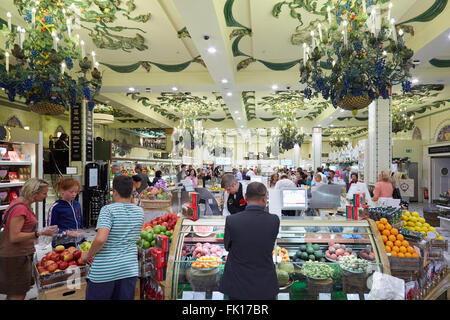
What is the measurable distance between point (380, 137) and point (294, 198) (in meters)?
5.23

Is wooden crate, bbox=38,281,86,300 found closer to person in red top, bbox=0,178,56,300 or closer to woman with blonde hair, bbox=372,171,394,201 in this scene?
person in red top, bbox=0,178,56,300

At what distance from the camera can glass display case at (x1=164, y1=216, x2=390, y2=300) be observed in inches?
113

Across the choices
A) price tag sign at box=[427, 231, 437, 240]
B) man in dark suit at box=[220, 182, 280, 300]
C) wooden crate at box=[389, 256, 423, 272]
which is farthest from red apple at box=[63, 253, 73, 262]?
price tag sign at box=[427, 231, 437, 240]

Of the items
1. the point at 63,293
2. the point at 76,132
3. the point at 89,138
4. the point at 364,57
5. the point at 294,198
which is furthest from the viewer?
the point at 89,138

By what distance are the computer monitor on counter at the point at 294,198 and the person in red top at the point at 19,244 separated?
3.22 m

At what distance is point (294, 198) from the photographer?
4.70 metres

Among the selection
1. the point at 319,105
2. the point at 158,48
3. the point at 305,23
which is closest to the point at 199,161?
the point at 319,105

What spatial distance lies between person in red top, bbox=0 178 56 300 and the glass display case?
150 cm

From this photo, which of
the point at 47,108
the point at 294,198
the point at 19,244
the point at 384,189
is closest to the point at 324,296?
the point at 294,198

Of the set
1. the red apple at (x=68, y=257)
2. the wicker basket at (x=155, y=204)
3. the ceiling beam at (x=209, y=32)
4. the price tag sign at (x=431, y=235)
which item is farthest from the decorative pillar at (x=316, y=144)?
the red apple at (x=68, y=257)

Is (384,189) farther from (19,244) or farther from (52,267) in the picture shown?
(19,244)
